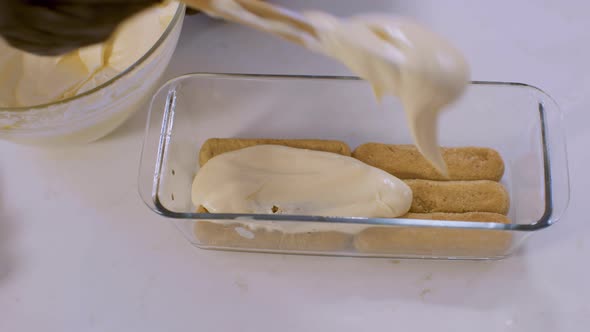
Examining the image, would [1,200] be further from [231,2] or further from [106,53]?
[231,2]

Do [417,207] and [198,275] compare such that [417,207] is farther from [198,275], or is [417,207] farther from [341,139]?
[198,275]

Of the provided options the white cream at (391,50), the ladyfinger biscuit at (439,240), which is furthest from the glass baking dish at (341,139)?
the white cream at (391,50)

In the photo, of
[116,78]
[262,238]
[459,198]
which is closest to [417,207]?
[459,198]

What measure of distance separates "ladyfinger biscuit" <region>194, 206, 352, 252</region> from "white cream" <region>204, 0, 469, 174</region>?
0.24 m

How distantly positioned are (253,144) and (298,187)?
0.10 metres

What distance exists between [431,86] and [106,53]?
46 cm

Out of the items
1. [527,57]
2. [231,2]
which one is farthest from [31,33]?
[527,57]

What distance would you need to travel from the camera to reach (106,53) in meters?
0.76

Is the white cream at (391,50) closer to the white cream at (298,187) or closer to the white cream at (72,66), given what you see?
the white cream at (298,187)

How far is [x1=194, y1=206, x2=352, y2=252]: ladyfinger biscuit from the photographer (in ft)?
2.24

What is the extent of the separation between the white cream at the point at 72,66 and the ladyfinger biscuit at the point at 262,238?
23 centimetres

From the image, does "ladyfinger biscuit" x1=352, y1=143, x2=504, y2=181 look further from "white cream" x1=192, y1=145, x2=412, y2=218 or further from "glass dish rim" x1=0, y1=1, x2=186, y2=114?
"glass dish rim" x1=0, y1=1, x2=186, y2=114

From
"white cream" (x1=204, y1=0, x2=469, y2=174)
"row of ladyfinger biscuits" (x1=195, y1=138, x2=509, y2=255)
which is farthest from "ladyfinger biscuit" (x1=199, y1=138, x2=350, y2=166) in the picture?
"white cream" (x1=204, y1=0, x2=469, y2=174)

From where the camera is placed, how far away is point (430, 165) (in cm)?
75
